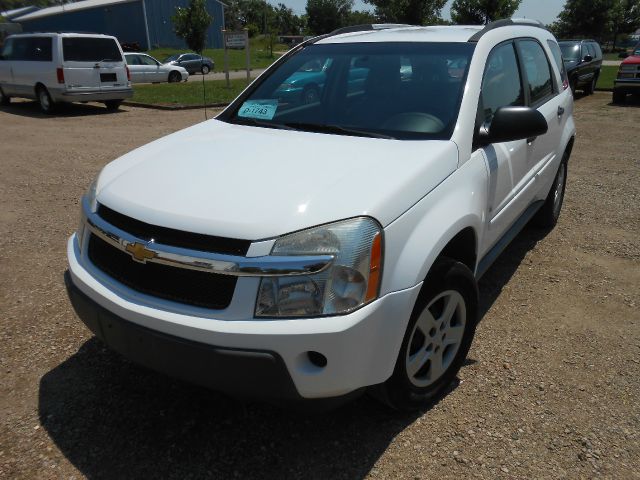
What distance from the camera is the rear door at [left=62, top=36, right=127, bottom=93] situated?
12.5 meters

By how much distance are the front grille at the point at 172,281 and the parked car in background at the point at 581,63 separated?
14635mm

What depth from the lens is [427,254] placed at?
2.21 m

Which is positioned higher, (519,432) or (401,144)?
(401,144)

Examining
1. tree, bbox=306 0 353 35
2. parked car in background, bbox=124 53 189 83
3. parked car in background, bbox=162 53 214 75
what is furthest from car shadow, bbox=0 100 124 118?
tree, bbox=306 0 353 35

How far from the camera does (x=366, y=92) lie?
316cm

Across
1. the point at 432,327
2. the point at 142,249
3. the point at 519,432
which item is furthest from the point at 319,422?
the point at 142,249

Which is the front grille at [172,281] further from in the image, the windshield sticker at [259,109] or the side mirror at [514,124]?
the side mirror at [514,124]

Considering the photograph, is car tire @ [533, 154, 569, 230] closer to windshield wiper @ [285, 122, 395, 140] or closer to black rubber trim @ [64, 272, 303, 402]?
windshield wiper @ [285, 122, 395, 140]

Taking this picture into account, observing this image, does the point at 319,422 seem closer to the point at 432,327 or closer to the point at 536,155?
the point at 432,327

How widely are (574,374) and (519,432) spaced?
0.65 m

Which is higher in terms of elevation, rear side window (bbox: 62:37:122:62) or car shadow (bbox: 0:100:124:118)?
rear side window (bbox: 62:37:122:62)

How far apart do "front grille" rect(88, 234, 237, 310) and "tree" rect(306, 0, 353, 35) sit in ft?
237

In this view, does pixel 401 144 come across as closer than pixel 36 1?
Yes

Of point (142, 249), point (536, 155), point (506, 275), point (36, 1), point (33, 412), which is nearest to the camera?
point (142, 249)
